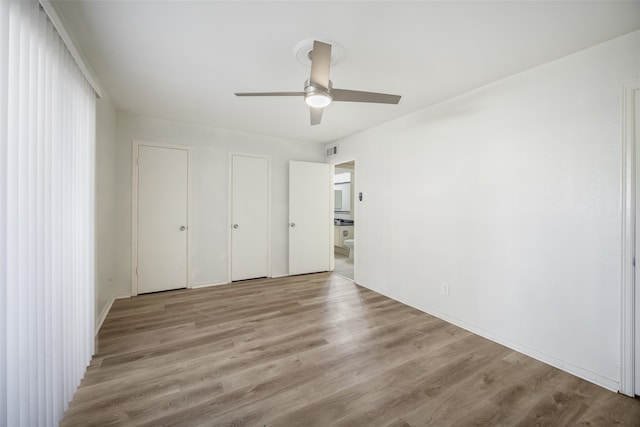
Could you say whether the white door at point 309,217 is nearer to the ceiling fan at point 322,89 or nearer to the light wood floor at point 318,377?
the light wood floor at point 318,377

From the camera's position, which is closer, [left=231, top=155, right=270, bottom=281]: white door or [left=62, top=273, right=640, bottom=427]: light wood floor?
[left=62, top=273, right=640, bottom=427]: light wood floor

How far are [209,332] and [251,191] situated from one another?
7.83ft

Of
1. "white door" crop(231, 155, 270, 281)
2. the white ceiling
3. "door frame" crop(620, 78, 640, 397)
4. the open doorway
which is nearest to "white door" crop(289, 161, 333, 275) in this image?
"white door" crop(231, 155, 270, 281)

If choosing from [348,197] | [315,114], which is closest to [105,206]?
[315,114]

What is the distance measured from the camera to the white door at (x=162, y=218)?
3650 millimetres

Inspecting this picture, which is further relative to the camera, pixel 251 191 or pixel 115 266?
pixel 251 191

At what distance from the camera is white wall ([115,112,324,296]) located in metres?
3.53

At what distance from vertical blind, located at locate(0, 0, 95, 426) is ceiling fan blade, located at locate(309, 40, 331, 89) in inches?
54.7

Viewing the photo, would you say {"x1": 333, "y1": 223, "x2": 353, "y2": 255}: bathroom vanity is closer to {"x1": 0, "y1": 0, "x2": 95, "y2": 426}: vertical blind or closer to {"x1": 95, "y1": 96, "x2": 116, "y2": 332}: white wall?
{"x1": 95, "y1": 96, "x2": 116, "y2": 332}: white wall

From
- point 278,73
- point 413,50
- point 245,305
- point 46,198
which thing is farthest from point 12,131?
point 245,305

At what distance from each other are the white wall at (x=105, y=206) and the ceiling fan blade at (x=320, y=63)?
2.32 meters

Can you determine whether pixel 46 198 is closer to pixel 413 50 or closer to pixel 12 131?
pixel 12 131

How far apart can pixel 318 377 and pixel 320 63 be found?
7.15 ft

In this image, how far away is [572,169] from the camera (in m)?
2.03
